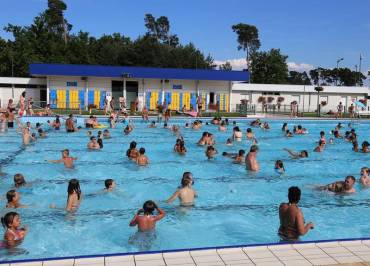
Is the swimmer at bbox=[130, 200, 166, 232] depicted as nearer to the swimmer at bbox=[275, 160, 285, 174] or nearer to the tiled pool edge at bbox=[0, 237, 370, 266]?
the tiled pool edge at bbox=[0, 237, 370, 266]

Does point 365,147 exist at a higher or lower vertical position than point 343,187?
higher

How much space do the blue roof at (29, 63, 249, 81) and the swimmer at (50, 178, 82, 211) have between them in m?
24.3

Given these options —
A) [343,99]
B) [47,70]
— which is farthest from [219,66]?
[47,70]

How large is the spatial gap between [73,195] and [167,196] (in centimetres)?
239

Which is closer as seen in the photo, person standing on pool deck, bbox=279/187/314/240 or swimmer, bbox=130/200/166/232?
person standing on pool deck, bbox=279/187/314/240

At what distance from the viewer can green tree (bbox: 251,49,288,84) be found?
61.1 m

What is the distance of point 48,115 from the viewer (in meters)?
25.0

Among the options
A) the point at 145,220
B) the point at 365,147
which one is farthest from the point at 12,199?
the point at 365,147

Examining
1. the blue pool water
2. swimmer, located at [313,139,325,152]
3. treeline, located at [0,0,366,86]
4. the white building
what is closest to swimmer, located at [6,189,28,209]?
the blue pool water

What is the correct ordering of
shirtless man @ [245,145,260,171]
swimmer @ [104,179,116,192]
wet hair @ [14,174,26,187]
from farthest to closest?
shirtless man @ [245,145,260,171]
wet hair @ [14,174,26,187]
swimmer @ [104,179,116,192]

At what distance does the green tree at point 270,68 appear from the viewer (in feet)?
200

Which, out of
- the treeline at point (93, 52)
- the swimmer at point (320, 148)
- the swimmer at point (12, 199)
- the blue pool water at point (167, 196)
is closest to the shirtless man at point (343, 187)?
the blue pool water at point (167, 196)

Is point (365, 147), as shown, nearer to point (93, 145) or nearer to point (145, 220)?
point (93, 145)

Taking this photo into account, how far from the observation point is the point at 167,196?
9367mm
